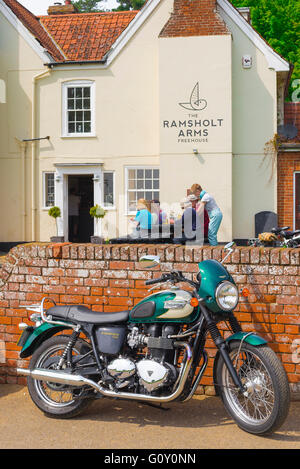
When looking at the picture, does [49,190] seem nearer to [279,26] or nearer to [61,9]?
[61,9]

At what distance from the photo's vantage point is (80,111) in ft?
58.1

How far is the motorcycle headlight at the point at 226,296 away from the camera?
3.93 m

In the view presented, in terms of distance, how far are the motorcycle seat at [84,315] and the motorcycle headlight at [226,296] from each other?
30.0 inches

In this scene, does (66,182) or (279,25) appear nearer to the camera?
(66,182)

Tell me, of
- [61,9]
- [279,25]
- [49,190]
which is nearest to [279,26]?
[279,25]

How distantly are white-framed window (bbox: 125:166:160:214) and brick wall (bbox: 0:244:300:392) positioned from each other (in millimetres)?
12262

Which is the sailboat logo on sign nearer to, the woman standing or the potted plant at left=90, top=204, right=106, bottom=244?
the potted plant at left=90, top=204, right=106, bottom=244

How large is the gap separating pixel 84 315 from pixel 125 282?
707 millimetres

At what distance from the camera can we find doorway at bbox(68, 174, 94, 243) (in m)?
18.9

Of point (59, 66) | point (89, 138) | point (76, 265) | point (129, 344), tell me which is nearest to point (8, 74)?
point (59, 66)

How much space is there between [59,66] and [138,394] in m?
15.2

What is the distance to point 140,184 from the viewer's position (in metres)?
17.5

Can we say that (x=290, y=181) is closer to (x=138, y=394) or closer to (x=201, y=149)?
(x=201, y=149)

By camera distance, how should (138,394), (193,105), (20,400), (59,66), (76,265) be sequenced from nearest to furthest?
(138,394) → (20,400) → (76,265) → (193,105) → (59,66)
